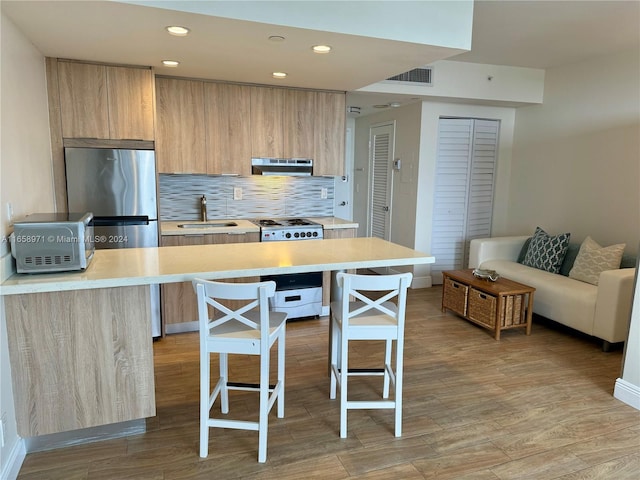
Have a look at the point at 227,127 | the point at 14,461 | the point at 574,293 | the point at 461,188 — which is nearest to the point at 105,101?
the point at 227,127

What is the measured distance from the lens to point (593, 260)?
13.3 ft

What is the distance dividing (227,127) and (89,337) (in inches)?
98.7

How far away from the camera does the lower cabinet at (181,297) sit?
3795 mm

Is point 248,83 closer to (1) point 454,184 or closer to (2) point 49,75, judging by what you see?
(2) point 49,75

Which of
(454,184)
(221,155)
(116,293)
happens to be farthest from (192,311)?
(454,184)

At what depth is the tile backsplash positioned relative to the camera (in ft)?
14.5

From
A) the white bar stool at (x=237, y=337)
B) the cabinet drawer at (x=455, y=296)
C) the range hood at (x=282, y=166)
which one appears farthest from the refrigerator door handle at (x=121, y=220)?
the cabinet drawer at (x=455, y=296)

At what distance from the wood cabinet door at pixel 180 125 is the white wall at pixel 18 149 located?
943 mm

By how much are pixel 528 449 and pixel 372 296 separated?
2619mm

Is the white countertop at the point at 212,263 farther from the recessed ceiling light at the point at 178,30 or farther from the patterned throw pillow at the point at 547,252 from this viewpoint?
the patterned throw pillow at the point at 547,252

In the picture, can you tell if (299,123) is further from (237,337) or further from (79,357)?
(79,357)

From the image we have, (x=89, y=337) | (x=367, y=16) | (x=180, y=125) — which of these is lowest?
(x=89, y=337)

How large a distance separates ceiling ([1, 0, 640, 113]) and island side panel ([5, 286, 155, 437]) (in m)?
1.44

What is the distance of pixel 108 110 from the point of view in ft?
11.1
